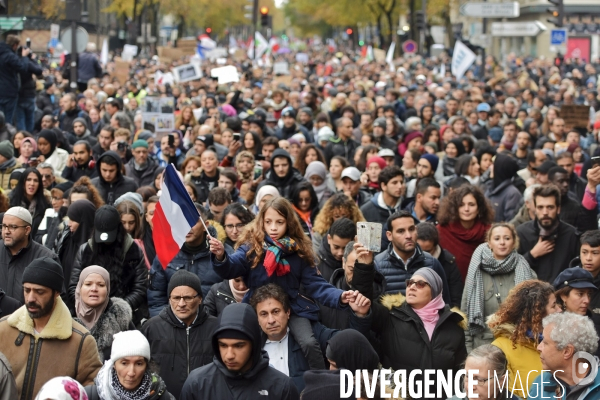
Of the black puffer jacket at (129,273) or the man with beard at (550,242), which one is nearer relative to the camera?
the black puffer jacket at (129,273)

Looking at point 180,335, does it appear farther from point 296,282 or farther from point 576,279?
point 576,279

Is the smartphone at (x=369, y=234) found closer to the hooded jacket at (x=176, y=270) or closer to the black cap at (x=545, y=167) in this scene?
the hooded jacket at (x=176, y=270)

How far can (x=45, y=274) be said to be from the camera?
605 centimetres

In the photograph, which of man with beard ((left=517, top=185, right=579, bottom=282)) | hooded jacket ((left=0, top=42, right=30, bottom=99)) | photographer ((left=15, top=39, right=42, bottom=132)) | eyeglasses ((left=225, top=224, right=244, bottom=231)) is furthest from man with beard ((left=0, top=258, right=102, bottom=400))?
photographer ((left=15, top=39, right=42, bottom=132))

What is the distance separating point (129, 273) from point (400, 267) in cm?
197

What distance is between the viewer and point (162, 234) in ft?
24.2

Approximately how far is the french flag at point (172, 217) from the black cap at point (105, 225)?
0.53 m

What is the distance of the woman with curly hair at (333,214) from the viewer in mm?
9195

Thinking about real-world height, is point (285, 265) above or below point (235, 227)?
above

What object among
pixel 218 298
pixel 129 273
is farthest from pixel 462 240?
pixel 129 273

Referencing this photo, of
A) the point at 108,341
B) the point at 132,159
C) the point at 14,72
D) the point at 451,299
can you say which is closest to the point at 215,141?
the point at 132,159

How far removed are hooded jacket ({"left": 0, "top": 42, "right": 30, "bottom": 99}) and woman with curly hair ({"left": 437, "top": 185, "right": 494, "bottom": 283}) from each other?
32.3ft

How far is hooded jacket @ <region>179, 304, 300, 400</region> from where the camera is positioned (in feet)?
17.6

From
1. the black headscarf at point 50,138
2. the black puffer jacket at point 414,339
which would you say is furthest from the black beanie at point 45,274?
the black headscarf at point 50,138
